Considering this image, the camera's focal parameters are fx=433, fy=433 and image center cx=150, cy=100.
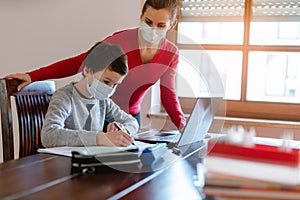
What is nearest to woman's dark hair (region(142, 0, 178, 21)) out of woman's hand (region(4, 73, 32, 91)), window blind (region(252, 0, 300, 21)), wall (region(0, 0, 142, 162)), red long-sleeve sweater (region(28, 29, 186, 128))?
red long-sleeve sweater (region(28, 29, 186, 128))

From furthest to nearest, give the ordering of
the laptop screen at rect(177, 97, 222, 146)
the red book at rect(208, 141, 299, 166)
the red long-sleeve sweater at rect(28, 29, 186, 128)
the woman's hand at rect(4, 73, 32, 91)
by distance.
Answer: the red long-sleeve sweater at rect(28, 29, 186, 128) < the woman's hand at rect(4, 73, 32, 91) < the laptop screen at rect(177, 97, 222, 146) < the red book at rect(208, 141, 299, 166)

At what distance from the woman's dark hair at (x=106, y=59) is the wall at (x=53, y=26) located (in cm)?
99

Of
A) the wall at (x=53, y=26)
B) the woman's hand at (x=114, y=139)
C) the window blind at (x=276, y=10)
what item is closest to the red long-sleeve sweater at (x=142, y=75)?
the woman's hand at (x=114, y=139)

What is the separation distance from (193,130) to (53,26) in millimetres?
1608

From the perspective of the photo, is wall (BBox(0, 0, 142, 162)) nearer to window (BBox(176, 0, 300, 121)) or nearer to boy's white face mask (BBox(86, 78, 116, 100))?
window (BBox(176, 0, 300, 121))

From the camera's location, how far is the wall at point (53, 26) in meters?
2.62

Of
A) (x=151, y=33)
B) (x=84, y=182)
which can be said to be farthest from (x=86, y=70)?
(x=84, y=182)

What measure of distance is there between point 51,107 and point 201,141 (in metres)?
0.58

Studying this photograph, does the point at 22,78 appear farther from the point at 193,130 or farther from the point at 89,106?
the point at 193,130

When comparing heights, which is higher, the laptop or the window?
the window

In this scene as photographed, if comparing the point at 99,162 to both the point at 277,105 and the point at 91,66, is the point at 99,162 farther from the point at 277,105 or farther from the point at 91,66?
the point at 277,105

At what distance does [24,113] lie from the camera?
1646 millimetres

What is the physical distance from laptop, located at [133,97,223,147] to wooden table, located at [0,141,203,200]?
0.22 metres

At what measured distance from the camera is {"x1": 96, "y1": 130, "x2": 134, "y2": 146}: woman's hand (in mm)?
1294
